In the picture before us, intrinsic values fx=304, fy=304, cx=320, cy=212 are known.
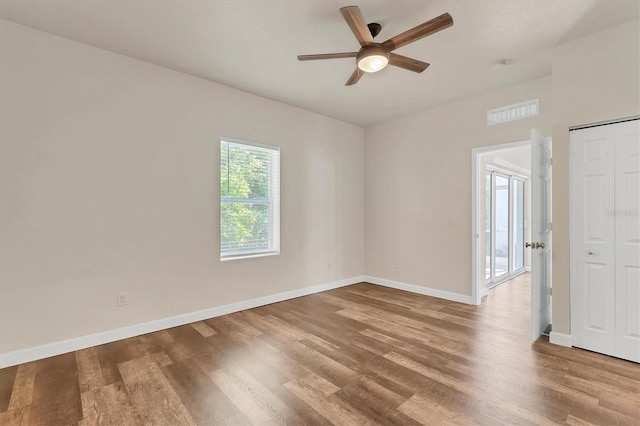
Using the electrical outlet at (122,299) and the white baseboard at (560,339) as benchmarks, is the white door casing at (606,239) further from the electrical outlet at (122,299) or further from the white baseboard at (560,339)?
the electrical outlet at (122,299)

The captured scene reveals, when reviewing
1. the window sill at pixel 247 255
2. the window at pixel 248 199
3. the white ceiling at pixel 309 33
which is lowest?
the window sill at pixel 247 255

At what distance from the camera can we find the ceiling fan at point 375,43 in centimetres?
205

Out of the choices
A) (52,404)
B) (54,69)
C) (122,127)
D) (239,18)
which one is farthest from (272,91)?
(52,404)

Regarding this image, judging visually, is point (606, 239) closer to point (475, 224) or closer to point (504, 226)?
point (475, 224)

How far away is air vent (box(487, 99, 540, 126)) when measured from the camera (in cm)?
371

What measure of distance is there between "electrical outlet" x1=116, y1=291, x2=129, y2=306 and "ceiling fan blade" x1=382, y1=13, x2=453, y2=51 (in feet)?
11.2

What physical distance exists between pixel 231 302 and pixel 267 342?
3.74 ft

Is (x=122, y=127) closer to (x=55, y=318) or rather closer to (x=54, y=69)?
(x=54, y=69)

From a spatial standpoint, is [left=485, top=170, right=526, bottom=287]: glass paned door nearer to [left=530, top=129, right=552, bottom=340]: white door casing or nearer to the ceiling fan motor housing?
[left=530, top=129, right=552, bottom=340]: white door casing

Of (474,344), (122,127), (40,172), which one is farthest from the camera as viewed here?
(122,127)

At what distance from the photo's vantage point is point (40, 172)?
2725 mm

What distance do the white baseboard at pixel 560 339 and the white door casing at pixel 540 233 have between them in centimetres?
12

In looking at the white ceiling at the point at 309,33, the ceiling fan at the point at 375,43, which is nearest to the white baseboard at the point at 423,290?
the white ceiling at the point at 309,33

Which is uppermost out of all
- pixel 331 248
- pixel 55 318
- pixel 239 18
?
pixel 239 18
